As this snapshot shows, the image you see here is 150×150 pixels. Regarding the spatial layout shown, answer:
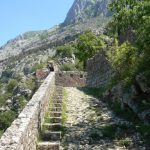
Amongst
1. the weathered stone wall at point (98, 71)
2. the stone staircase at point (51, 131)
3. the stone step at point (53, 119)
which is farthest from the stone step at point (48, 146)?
the weathered stone wall at point (98, 71)

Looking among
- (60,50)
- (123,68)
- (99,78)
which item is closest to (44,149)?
(123,68)

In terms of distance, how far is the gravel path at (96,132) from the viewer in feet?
40.2

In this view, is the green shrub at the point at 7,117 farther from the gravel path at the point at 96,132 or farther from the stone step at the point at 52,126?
the stone step at the point at 52,126

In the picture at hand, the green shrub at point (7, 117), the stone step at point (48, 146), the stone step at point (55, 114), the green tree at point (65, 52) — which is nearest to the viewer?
the stone step at point (48, 146)

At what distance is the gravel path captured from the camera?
1226 centimetres

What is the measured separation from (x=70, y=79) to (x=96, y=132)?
23867mm

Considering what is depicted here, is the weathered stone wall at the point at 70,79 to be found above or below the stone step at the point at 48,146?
above

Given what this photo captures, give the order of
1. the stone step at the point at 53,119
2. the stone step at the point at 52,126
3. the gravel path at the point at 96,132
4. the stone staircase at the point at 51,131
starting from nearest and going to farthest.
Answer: the stone staircase at the point at 51,131 < the gravel path at the point at 96,132 < the stone step at the point at 52,126 < the stone step at the point at 53,119

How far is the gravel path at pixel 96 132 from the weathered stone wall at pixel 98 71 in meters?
10.2

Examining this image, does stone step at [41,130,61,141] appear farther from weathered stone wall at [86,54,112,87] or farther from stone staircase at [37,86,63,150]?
weathered stone wall at [86,54,112,87]

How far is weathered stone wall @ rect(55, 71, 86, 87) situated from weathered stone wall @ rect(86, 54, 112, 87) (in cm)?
178

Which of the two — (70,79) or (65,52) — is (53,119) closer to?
(70,79)

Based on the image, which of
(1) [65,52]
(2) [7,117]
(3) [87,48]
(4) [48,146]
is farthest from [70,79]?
(1) [65,52]

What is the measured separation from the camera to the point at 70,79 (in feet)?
123
